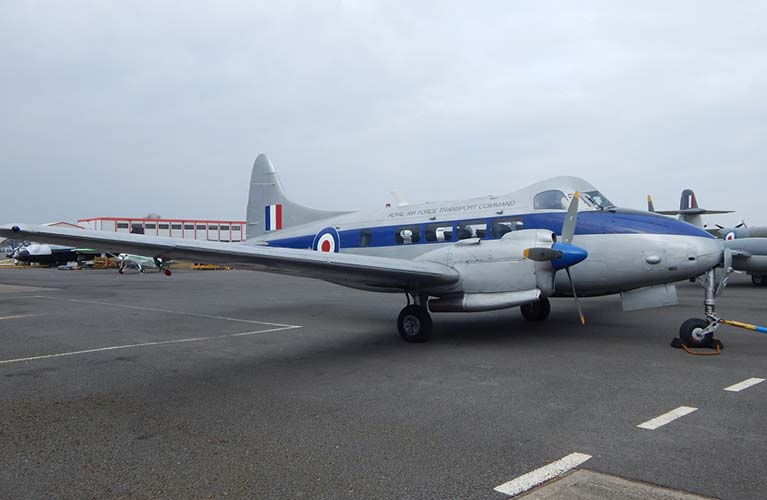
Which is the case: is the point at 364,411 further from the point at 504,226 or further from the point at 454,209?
the point at 454,209

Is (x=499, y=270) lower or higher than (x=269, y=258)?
lower

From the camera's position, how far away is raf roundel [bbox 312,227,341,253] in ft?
42.3

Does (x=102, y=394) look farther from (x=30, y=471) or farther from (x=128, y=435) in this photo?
(x=30, y=471)

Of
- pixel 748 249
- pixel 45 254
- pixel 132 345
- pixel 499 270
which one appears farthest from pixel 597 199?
pixel 45 254

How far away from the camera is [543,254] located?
8.53 metres

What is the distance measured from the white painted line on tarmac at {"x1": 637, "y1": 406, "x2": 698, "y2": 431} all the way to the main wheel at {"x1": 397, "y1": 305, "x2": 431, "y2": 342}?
467 centimetres

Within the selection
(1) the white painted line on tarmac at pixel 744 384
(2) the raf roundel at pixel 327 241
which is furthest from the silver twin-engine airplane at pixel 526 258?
(2) the raf roundel at pixel 327 241

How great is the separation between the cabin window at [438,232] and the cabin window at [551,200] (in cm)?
178

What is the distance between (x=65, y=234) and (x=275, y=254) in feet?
8.73

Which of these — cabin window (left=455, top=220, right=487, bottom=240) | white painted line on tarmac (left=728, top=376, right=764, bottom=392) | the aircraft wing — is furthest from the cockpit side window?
white painted line on tarmac (left=728, top=376, right=764, bottom=392)

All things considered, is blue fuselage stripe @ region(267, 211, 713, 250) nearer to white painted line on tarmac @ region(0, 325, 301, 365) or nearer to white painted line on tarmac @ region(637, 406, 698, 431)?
white painted line on tarmac @ region(0, 325, 301, 365)

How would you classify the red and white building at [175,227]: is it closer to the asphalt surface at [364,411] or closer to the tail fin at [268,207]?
the tail fin at [268,207]

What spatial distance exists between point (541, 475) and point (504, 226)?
6.97 meters

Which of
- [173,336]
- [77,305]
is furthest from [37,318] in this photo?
[173,336]
